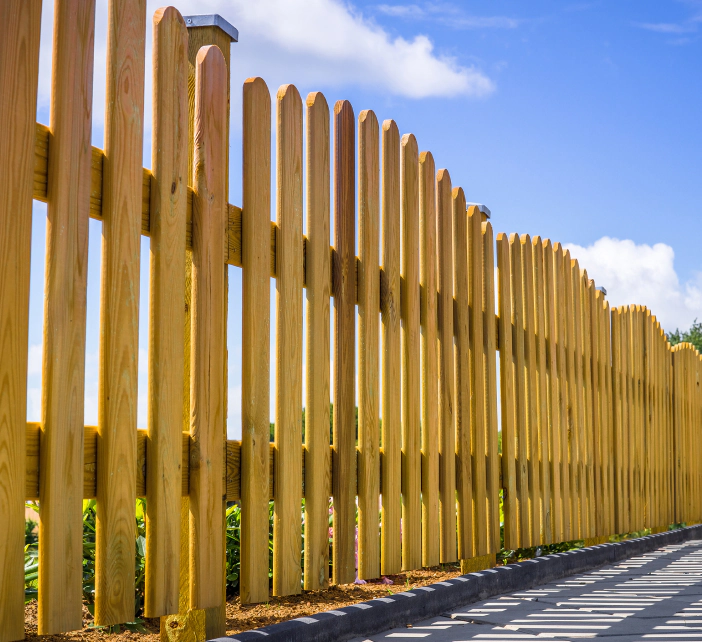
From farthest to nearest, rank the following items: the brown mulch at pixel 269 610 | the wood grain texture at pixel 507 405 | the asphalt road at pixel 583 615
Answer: the wood grain texture at pixel 507 405 < the asphalt road at pixel 583 615 < the brown mulch at pixel 269 610

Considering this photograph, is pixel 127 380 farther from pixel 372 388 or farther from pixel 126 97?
pixel 372 388

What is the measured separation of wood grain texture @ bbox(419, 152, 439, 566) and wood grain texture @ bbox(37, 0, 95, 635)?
2000 mm

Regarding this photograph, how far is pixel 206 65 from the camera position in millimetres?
2848

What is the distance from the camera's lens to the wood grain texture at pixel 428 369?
3963 millimetres

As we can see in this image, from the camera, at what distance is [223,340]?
110 inches

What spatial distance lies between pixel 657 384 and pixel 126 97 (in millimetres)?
7150

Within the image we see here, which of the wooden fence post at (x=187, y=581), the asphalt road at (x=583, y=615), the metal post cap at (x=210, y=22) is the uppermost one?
the metal post cap at (x=210, y=22)

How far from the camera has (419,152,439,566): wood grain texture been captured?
13.0 feet

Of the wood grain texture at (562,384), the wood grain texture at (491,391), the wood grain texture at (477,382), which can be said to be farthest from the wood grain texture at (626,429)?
the wood grain texture at (477,382)

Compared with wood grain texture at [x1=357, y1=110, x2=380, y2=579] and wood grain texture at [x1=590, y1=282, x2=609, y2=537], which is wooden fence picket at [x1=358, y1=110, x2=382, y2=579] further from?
wood grain texture at [x1=590, y1=282, x2=609, y2=537]

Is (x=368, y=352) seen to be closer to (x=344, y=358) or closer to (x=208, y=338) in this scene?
(x=344, y=358)

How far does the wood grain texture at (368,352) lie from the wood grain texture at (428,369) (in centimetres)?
46

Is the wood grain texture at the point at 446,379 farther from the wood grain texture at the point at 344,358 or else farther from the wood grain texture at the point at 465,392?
the wood grain texture at the point at 344,358

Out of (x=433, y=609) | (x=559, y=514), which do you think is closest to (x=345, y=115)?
(x=433, y=609)
